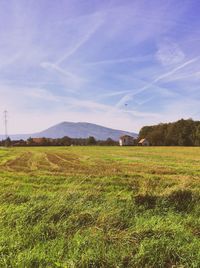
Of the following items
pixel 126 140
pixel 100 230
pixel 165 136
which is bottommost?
pixel 100 230

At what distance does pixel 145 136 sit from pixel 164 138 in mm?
13025

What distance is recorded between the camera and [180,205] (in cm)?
1052

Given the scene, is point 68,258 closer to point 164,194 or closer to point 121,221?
point 121,221

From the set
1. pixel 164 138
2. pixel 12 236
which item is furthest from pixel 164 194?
pixel 164 138

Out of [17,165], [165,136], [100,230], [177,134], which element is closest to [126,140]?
[165,136]

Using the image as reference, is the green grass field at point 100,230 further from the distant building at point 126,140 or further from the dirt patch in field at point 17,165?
the distant building at point 126,140

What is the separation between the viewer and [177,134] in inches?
4230

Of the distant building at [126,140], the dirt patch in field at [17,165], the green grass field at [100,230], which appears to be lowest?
the green grass field at [100,230]

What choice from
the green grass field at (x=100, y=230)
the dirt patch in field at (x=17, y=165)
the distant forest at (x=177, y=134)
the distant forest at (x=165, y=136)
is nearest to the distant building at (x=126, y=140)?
the distant forest at (x=165, y=136)

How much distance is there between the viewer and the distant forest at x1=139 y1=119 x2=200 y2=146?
102625 mm

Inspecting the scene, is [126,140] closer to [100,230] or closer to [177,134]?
[177,134]

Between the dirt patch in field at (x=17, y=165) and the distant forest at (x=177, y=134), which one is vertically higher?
the distant forest at (x=177, y=134)

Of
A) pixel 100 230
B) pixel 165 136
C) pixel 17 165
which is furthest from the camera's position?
pixel 165 136

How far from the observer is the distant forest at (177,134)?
337ft
